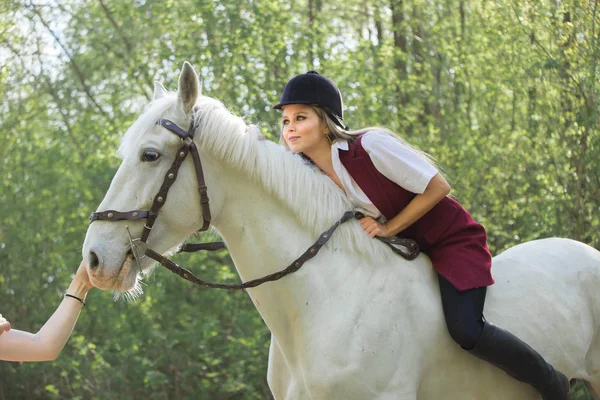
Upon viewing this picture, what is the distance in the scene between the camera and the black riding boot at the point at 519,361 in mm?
3477

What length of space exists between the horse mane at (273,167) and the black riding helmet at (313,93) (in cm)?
30

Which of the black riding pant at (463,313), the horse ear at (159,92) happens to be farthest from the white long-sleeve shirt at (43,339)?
the black riding pant at (463,313)

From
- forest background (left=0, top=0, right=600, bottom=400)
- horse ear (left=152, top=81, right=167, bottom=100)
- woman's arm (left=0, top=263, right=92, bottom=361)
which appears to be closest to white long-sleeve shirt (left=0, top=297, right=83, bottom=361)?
woman's arm (left=0, top=263, right=92, bottom=361)

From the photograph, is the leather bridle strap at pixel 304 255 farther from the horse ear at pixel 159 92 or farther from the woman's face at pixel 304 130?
the horse ear at pixel 159 92

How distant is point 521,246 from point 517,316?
0.75 meters

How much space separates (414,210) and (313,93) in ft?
2.52

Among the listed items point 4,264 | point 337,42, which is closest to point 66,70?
point 4,264

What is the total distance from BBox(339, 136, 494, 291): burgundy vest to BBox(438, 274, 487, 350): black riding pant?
47mm

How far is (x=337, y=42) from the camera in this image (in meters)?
9.09

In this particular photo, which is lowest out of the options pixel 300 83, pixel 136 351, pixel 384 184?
pixel 136 351

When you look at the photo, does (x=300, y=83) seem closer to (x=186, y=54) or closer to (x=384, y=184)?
(x=384, y=184)

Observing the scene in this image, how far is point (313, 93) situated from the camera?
142 inches

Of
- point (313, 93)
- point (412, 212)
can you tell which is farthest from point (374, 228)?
point (313, 93)

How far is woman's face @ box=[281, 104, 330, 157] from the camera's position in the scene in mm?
3629
